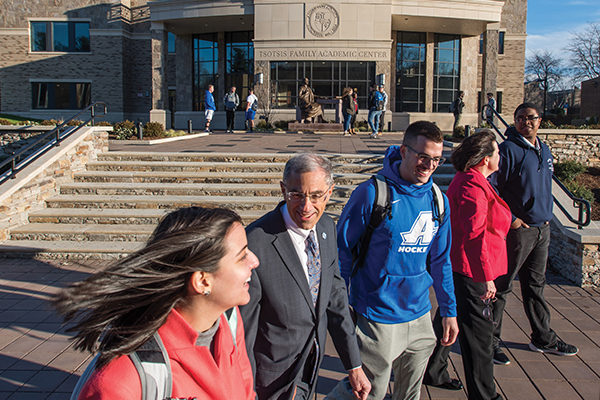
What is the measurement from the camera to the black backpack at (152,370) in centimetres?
134

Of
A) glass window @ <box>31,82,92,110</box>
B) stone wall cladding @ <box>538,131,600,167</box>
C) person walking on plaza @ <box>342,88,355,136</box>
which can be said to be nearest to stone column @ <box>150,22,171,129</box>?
glass window @ <box>31,82,92,110</box>

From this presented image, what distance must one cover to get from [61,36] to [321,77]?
21491 millimetres

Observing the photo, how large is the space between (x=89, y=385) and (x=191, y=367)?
0.95ft

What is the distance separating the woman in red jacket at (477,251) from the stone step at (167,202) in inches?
199

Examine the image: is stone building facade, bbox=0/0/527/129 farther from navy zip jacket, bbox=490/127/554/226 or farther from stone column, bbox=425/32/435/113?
navy zip jacket, bbox=490/127/554/226

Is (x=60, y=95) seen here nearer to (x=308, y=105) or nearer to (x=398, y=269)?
(x=308, y=105)

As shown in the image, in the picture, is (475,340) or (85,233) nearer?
(475,340)

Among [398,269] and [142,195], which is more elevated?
[398,269]

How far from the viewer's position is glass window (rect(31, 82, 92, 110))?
36750mm

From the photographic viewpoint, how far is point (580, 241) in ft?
20.7

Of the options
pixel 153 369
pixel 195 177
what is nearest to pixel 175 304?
pixel 153 369

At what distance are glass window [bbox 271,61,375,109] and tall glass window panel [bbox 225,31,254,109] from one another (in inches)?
179

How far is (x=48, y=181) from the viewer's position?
29.6 feet

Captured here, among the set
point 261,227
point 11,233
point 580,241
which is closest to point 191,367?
point 261,227
